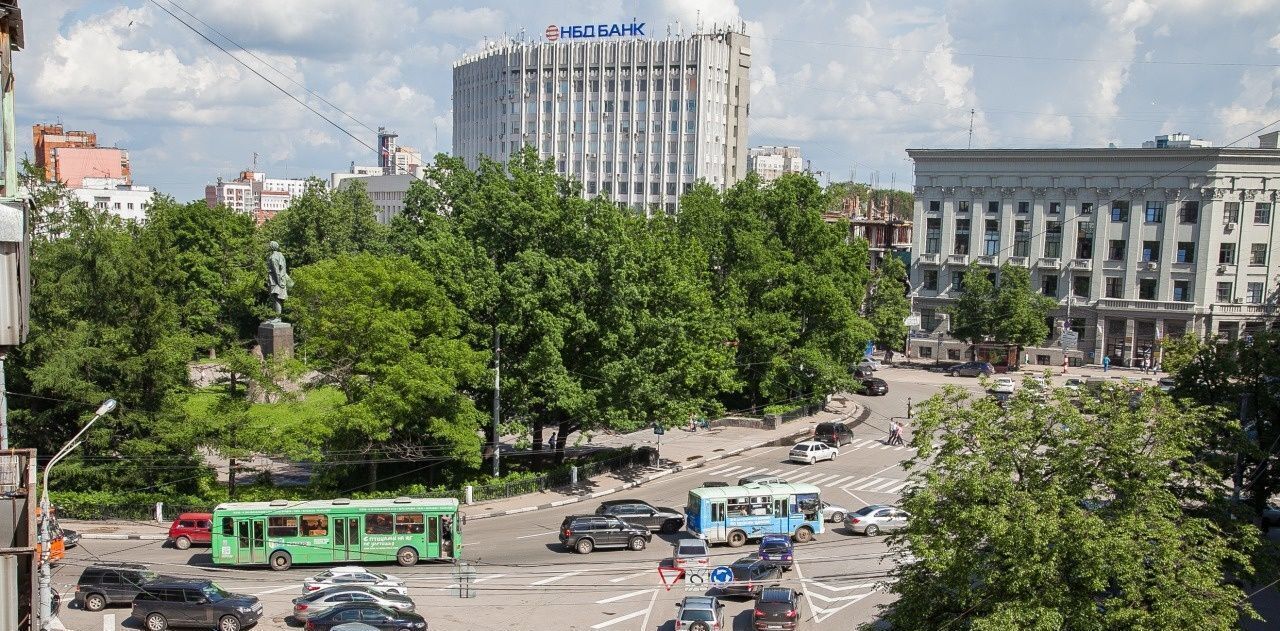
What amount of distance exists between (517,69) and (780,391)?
8306cm

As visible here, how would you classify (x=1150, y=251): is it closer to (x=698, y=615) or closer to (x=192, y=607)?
(x=698, y=615)

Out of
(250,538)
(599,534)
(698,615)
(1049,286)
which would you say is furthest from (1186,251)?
(250,538)

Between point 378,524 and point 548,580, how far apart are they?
6370 mm

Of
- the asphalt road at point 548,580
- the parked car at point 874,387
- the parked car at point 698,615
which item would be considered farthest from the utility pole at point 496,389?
the parked car at point 874,387

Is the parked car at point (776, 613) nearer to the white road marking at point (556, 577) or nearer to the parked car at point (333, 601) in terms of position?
the white road marking at point (556, 577)

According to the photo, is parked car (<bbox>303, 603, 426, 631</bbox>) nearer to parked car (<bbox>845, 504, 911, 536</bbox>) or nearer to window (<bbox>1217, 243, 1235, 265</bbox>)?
parked car (<bbox>845, 504, 911, 536</bbox>)

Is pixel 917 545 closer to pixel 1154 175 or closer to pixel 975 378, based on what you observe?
pixel 975 378

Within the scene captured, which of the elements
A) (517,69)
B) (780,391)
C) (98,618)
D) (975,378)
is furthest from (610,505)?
(517,69)

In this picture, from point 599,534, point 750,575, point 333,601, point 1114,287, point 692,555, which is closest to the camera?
point 333,601

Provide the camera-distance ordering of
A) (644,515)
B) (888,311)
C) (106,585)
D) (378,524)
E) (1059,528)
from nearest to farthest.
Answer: (1059,528)
(106,585)
(378,524)
(644,515)
(888,311)

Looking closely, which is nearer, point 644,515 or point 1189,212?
point 644,515

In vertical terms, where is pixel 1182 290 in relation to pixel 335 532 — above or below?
above

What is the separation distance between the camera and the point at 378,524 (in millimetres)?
32594

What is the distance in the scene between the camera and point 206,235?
7606cm
